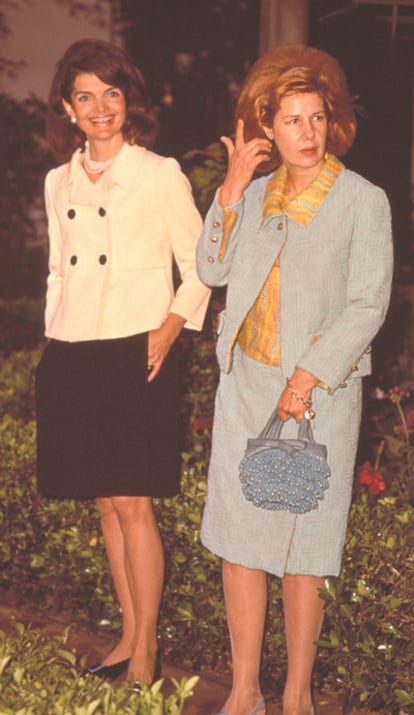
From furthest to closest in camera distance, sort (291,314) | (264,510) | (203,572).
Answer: (203,572) < (264,510) < (291,314)

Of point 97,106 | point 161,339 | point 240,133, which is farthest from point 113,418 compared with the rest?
point 240,133

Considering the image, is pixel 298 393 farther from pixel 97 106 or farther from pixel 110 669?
pixel 110 669

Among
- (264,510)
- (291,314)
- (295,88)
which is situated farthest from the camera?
(264,510)

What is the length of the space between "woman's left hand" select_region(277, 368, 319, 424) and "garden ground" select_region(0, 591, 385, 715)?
3.23 feet

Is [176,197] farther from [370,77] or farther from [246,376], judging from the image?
[370,77]

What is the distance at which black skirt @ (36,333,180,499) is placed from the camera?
17.8ft

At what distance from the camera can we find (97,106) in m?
5.34

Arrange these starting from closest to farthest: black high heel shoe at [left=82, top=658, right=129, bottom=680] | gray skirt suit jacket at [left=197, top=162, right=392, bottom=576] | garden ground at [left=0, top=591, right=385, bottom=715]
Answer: gray skirt suit jacket at [left=197, top=162, right=392, bottom=576] < garden ground at [left=0, top=591, right=385, bottom=715] < black high heel shoe at [left=82, top=658, right=129, bottom=680]

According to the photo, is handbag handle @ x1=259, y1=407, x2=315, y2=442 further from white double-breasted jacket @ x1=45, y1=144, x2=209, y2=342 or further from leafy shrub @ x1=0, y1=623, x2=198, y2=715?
leafy shrub @ x1=0, y1=623, x2=198, y2=715

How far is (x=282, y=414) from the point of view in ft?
15.7

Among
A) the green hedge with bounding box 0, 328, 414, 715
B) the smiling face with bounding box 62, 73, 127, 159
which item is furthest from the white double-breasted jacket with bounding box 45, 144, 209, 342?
the green hedge with bounding box 0, 328, 414, 715

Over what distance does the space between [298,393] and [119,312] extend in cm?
→ 92

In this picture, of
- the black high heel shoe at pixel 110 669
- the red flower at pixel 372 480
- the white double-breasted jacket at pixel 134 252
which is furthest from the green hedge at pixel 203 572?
the white double-breasted jacket at pixel 134 252

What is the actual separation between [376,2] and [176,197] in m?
2.96
